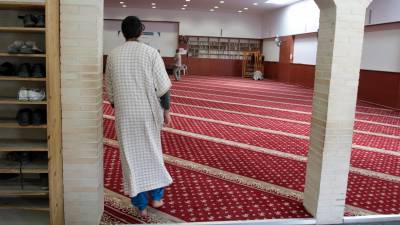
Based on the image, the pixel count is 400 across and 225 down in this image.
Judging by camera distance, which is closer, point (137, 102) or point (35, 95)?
point (35, 95)

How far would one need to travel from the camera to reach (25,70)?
280cm

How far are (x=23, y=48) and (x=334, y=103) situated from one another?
2.39 m

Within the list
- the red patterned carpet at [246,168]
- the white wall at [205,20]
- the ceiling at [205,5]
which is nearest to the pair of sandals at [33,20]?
the red patterned carpet at [246,168]

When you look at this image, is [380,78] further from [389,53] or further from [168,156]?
[168,156]

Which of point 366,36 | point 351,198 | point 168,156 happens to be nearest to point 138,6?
point 366,36

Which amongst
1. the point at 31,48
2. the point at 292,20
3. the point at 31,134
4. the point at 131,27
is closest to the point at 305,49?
the point at 292,20

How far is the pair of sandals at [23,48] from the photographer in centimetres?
278

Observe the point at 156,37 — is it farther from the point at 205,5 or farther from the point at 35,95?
the point at 35,95

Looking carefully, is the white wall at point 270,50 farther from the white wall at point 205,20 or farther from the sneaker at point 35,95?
the sneaker at point 35,95

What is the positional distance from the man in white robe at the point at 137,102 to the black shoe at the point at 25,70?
1.85 ft

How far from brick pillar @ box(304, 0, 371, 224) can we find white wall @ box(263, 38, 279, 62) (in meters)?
18.0

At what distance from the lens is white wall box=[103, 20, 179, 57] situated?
71.4 ft

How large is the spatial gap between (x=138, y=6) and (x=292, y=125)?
612 inches

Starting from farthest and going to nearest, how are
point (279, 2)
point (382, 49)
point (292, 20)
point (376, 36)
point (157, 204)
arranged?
point (292, 20)
point (279, 2)
point (376, 36)
point (382, 49)
point (157, 204)
